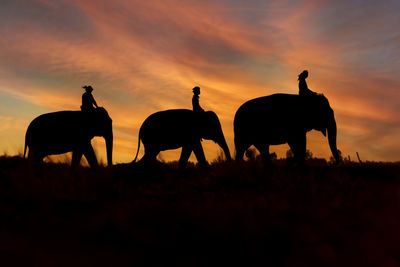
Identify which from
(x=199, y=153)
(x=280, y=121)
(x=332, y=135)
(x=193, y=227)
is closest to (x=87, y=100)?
(x=199, y=153)

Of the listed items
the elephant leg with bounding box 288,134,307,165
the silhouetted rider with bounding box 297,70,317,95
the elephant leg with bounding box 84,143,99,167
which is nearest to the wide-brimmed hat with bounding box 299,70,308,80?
the silhouetted rider with bounding box 297,70,317,95

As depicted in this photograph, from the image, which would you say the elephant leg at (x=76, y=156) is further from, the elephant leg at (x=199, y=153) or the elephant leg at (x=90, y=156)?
the elephant leg at (x=199, y=153)

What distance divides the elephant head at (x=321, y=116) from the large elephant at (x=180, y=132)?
2.72 metres

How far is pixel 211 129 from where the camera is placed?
45.3 ft

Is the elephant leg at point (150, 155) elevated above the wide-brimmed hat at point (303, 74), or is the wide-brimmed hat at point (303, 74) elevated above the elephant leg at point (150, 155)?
the wide-brimmed hat at point (303, 74)

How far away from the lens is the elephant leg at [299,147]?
11387mm

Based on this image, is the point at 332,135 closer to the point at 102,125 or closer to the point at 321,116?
the point at 321,116

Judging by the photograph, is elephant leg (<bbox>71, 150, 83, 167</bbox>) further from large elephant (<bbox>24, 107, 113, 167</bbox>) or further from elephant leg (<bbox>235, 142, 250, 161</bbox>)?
elephant leg (<bbox>235, 142, 250, 161</bbox>)

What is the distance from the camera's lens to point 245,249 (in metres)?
4.52

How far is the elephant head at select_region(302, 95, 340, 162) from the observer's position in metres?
12.5

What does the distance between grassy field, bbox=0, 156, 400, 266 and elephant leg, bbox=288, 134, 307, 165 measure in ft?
11.3

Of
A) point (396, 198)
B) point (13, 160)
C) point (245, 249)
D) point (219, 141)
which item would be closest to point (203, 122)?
point (219, 141)

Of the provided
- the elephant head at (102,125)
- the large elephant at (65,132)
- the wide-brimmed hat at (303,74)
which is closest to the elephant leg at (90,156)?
the large elephant at (65,132)

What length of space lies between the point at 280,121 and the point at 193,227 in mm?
7497
